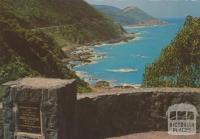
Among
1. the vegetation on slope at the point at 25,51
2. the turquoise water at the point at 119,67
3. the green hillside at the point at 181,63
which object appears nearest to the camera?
the green hillside at the point at 181,63

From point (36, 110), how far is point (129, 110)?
2794 millimetres

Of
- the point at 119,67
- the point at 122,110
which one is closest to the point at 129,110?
the point at 122,110

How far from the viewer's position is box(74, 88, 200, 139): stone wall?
40.3ft

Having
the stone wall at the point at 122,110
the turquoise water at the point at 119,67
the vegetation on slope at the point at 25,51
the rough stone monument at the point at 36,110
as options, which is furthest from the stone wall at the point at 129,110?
the turquoise water at the point at 119,67

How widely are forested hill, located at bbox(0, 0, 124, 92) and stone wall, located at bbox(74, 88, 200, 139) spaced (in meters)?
11.1

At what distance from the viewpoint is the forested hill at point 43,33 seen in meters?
36.5

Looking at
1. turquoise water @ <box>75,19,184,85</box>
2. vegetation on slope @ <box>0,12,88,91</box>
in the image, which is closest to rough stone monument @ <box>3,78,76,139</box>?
vegetation on slope @ <box>0,12,88,91</box>

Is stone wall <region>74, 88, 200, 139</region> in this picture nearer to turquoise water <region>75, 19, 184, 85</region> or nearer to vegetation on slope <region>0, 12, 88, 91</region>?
vegetation on slope <region>0, 12, 88, 91</region>

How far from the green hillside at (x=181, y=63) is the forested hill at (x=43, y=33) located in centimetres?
709

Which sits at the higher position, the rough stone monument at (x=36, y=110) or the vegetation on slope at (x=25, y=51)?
the rough stone monument at (x=36, y=110)

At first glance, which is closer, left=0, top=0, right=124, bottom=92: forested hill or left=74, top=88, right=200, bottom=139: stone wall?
left=74, top=88, right=200, bottom=139: stone wall

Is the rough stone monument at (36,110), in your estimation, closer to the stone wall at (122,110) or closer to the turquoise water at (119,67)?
the stone wall at (122,110)

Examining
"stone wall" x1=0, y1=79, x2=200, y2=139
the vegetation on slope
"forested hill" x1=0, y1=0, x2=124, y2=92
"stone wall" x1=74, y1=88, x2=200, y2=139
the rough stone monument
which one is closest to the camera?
the rough stone monument

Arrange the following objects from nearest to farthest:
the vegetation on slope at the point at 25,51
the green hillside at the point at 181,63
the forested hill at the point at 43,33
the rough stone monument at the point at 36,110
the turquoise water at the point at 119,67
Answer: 1. the rough stone monument at the point at 36,110
2. the green hillside at the point at 181,63
3. the forested hill at the point at 43,33
4. the vegetation on slope at the point at 25,51
5. the turquoise water at the point at 119,67
